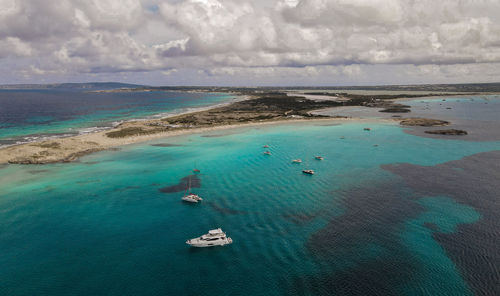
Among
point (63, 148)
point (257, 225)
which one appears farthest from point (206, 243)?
point (63, 148)

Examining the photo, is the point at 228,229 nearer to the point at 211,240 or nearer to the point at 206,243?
the point at 211,240

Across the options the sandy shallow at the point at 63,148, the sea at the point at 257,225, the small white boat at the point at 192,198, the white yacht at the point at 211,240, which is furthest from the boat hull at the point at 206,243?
the sandy shallow at the point at 63,148

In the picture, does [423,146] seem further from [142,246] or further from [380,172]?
[142,246]

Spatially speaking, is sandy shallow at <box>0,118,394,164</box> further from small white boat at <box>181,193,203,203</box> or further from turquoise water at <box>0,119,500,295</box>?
small white boat at <box>181,193,203,203</box>

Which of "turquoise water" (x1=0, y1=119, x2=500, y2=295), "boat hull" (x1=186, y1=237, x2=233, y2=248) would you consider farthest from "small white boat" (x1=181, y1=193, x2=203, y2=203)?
"boat hull" (x1=186, y1=237, x2=233, y2=248)

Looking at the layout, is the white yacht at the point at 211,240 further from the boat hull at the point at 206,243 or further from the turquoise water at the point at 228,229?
the turquoise water at the point at 228,229
